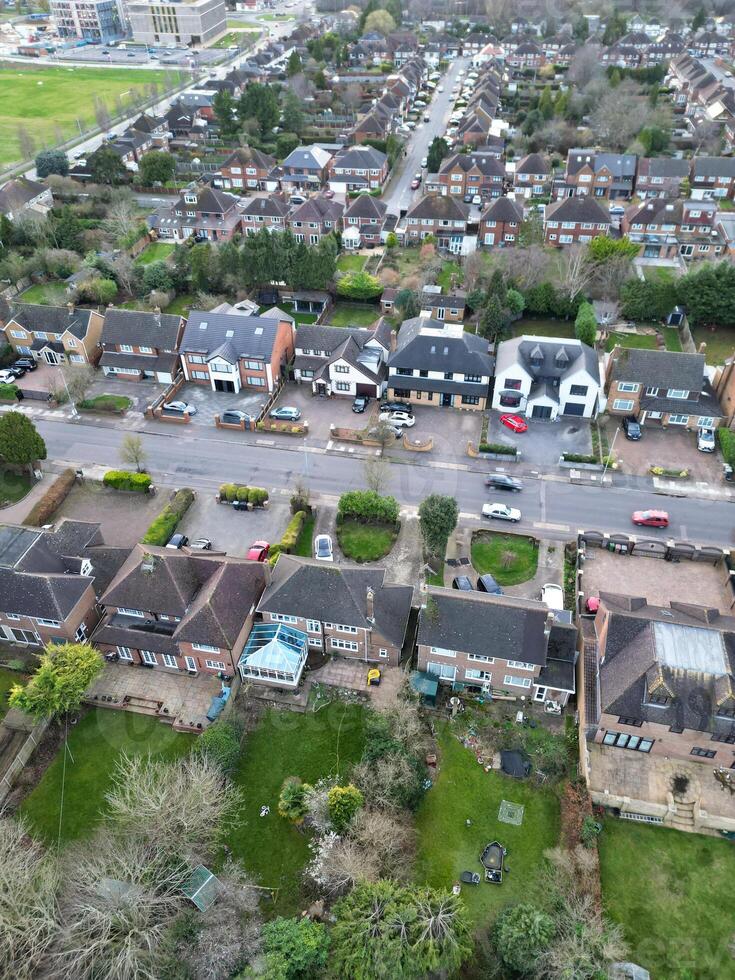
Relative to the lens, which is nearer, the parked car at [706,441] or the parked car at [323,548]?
the parked car at [323,548]

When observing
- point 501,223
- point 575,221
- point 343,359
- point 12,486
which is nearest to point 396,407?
point 343,359

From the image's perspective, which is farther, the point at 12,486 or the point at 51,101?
the point at 51,101

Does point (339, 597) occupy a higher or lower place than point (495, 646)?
higher

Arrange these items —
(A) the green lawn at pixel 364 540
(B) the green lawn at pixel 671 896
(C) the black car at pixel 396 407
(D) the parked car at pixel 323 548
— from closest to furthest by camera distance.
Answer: (B) the green lawn at pixel 671 896, (D) the parked car at pixel 323 548, (A) the green lawn at pixel 364 540, (C) the black car at pixel 396 407

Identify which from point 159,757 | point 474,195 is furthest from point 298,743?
point 474,195

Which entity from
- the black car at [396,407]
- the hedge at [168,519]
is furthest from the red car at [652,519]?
the hedge at [168,519]

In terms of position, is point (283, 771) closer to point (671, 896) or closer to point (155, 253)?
point (671, 896)

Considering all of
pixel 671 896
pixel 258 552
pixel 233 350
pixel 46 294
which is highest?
pixel 46 294

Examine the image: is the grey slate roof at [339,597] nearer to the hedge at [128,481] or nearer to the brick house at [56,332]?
the hedge at [128,481]
